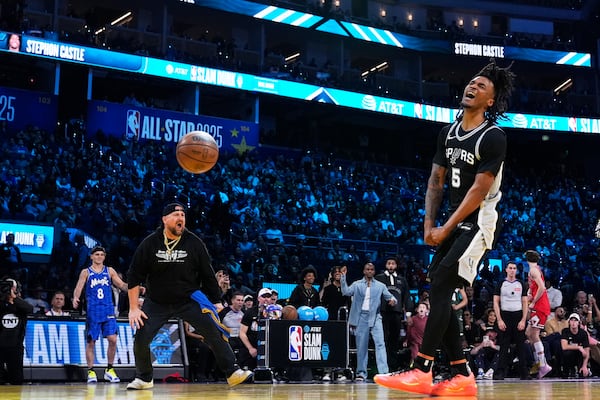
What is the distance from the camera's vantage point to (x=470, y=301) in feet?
59.8

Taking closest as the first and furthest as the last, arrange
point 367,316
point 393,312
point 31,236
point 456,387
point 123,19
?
1. point 456,387
2. point 367,316
3. point 393,312
4. point 31,236
5. point 123,19

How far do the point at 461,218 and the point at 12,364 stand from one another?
8002 millimetres

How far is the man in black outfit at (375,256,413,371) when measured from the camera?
47.4 ft

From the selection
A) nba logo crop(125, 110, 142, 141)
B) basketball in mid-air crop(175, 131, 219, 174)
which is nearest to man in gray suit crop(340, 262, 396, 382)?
basketball in mid-air crop(175, 131, 219, 174)

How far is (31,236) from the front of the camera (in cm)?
1953

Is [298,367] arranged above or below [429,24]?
below

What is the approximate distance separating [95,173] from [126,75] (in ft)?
31.7

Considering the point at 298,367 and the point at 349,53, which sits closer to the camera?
the point at 298,367

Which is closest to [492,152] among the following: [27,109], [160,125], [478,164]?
[478,164]

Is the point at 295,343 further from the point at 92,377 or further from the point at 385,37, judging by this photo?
the point at 385,37

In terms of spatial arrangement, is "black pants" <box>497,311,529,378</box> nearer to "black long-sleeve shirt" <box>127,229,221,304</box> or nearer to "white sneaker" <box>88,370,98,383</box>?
"white sneaker" <box>88,370,98,383</box>

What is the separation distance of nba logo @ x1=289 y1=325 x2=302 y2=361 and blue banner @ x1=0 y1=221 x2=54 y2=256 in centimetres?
932

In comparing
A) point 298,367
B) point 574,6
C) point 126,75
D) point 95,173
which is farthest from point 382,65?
point 298,367

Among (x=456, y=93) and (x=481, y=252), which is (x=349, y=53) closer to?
(x=456, y=93)
